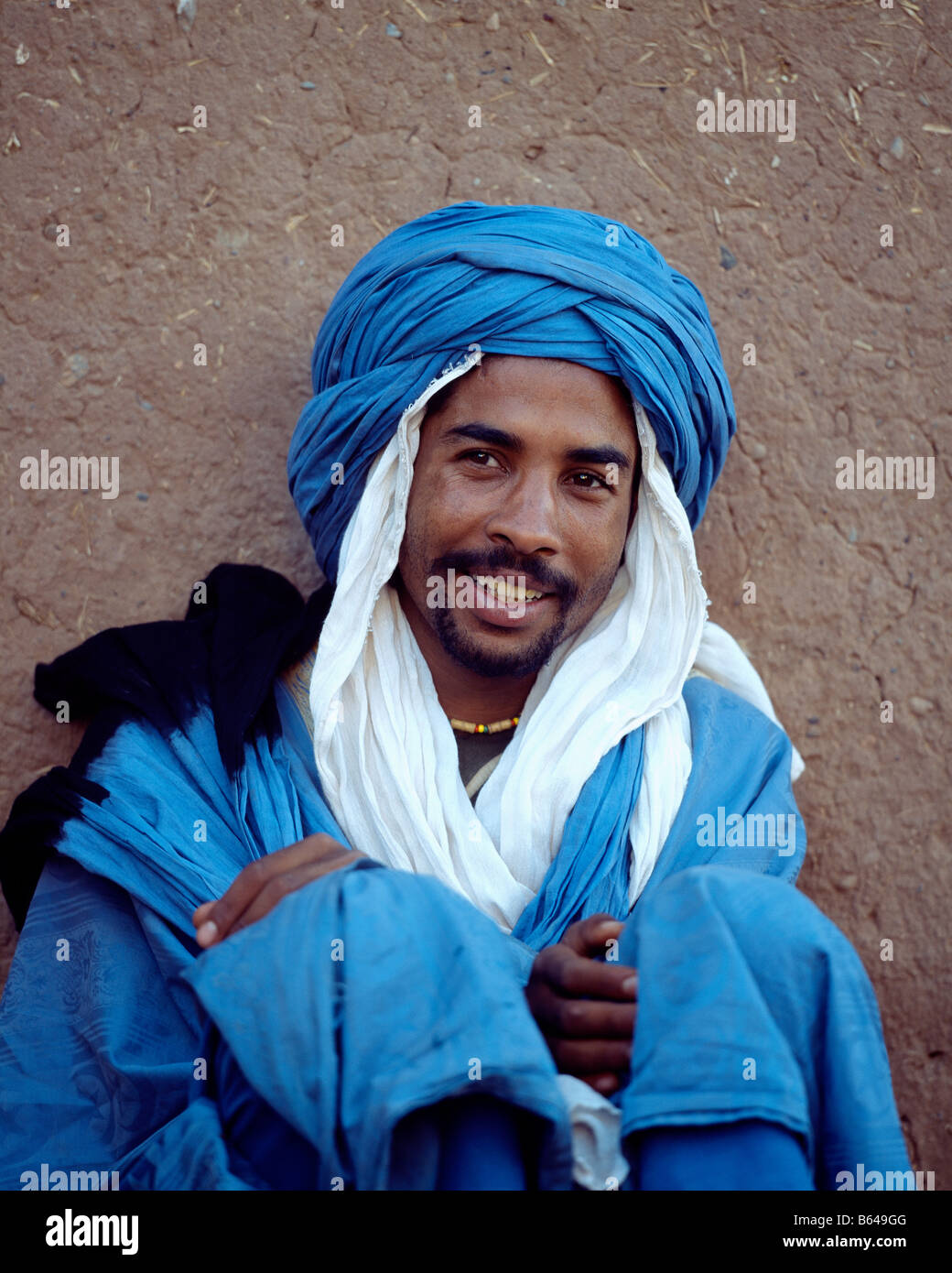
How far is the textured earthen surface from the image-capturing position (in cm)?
243

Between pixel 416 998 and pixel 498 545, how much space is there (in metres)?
0.88

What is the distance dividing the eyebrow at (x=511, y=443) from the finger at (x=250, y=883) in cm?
78

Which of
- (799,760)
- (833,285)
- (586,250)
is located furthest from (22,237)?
(799,760)

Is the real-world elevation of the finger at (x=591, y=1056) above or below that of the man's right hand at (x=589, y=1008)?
below

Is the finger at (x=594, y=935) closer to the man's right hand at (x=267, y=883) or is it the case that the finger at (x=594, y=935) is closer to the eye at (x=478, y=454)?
the man's right hand at (x=267, y=883)

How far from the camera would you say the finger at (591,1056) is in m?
1.54

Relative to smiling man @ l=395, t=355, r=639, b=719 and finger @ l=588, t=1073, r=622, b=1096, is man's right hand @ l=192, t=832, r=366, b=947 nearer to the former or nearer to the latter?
finger @ l=588, t=1073, r=622, b=1096

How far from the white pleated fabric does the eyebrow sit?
8cm

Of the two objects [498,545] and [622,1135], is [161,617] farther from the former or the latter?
[622,1135]

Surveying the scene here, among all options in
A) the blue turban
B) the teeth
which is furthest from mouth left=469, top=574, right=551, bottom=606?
the blue turban

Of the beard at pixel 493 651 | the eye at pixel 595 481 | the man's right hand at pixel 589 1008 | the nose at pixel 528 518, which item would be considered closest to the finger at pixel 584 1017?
the man's right hand at pixel 589 1008

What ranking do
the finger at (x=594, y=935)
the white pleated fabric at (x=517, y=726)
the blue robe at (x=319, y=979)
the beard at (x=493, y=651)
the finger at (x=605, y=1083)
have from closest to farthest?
the blue robe at (x=319, y=979) < the finger at (x=605, y=1083) < the finger at (x=594, y=935) < the white pleated fabric at (x=517, y=726) < the beard at (x=493, y=651)

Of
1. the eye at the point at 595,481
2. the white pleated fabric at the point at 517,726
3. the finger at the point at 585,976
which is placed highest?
the eye at the point at 595,481

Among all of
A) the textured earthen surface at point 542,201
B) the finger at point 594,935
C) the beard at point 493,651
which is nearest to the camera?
the finger at point 594,935
